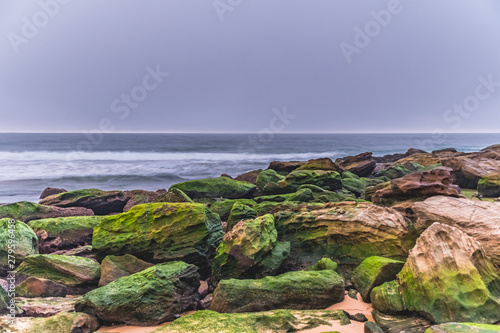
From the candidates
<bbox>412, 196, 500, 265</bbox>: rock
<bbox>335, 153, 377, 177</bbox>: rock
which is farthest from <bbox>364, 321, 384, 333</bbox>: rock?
<bbox>335, 153, 377, 177</bbox>: rock

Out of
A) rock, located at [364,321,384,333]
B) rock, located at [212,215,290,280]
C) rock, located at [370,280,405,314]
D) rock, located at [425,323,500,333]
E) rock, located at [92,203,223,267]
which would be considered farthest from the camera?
rock, located at [92,203,223,267]

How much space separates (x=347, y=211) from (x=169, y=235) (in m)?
2.95

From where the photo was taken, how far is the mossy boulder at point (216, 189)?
8883 mm

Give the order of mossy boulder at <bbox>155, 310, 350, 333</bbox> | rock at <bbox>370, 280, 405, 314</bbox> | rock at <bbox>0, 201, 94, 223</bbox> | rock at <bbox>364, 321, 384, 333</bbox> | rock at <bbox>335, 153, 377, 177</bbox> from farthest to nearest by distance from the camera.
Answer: rock at <bbox>335, 153, 377, 177</bbox>, rock at <bbox>0, 201, 94, 223</bbox>, rock at <bbox>370, 280, 405, 314</bbox>, mossy boulder at <bbox>155, 310, 350, 333</bbox>, rock at <bbox>364, 321, 384, 333</bbox>

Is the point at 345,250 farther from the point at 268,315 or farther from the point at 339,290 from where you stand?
the point at 268,315

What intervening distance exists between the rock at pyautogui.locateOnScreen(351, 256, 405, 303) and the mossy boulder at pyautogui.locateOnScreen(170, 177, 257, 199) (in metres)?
5.55

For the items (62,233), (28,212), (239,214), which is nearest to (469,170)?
(239,214)

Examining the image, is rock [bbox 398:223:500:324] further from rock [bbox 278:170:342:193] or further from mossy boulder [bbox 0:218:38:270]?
rock [bbox 278:170:342:193]

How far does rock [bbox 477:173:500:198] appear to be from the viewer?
27.7 ft

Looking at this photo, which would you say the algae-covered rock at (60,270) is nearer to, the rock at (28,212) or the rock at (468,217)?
the rock at (28,212)

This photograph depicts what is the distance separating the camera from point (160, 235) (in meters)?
4.70

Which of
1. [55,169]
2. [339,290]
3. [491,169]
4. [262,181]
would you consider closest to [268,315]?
[339,290]

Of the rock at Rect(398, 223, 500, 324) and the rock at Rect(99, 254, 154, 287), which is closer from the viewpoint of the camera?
the rock at Rect(398, 223, 500, 324)

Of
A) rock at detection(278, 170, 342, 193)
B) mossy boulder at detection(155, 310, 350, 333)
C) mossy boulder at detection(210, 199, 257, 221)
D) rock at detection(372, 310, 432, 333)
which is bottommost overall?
mossy boulder at detection(155, 310, 350, 333)
